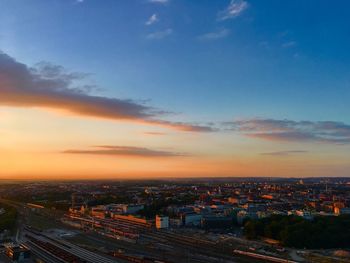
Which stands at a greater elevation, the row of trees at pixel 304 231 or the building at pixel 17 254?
the row of trees at pixel 304 231

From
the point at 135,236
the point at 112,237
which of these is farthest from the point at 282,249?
the point at 112,237

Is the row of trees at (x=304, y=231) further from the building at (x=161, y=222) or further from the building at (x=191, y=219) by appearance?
the building at (x=191, y=219)

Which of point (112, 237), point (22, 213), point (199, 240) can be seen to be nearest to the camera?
point (199, 240)

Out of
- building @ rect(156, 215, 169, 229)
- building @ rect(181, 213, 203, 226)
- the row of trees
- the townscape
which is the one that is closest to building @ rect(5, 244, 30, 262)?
the townscape

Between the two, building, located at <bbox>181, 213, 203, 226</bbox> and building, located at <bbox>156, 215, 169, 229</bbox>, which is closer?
building, located at <bbox>156, 215, 169, 229</bbox>

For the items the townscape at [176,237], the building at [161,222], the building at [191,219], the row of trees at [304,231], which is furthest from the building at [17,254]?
the building at [191,219]

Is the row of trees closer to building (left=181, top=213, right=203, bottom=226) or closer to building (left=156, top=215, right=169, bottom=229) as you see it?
building (left=156, top=215, right=169, bottom=229)

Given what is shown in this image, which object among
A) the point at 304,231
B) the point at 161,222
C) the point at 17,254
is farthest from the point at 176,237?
the point at 17,254

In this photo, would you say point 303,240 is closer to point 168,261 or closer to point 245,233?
point 245,233

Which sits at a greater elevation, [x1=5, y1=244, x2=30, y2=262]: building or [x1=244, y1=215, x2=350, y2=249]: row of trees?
[x1=244, y1=215, x2=350, y2=249]: row of trees
